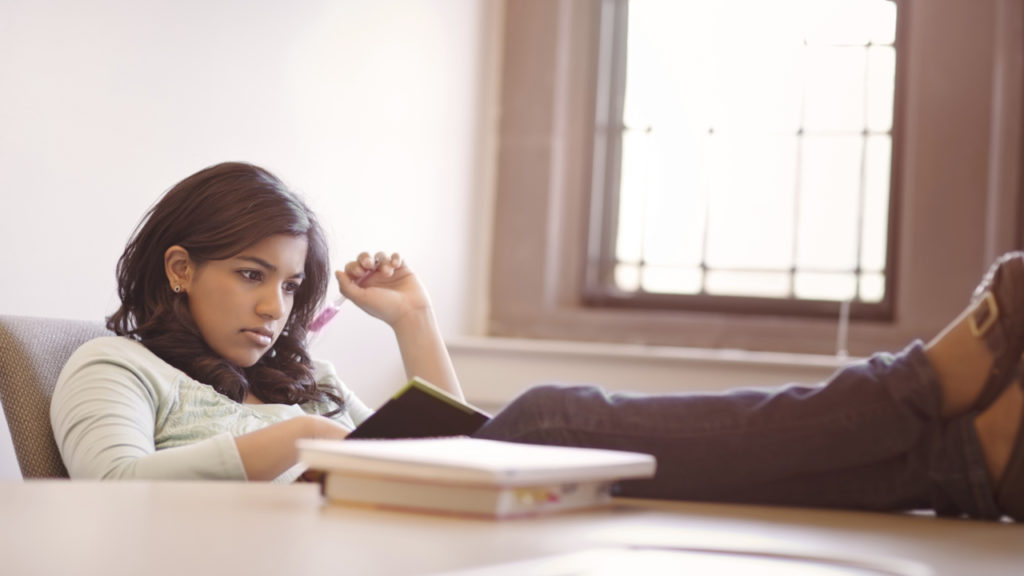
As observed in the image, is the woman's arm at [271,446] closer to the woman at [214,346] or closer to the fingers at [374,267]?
the woman at [214,346]

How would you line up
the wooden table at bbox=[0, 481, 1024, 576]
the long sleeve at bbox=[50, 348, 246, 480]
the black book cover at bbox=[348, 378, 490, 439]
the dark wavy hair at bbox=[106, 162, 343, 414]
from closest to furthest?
the wooden table at bbox=[0, 481, 1024, 576] < the black book cover at bbox=[348, 378, 490, 439] < the long sleeve at bbox=[50, 348, 246, 480] < the dark wavy hair at bbox=[106, 162, 343, 414]

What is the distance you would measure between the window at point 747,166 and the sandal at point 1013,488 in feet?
6.19

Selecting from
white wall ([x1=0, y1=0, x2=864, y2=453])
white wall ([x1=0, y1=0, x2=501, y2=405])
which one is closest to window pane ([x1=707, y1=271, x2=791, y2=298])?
white wall ([x1=0, y1=0, x2=864, y2=453])

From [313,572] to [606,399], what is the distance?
0.66 meters

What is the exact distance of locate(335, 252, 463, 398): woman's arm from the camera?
6.80 ft

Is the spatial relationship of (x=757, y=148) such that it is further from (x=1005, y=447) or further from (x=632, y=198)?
(x=1005, y=447)

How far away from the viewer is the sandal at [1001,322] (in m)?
1.27

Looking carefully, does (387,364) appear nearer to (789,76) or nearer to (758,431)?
(789,76)

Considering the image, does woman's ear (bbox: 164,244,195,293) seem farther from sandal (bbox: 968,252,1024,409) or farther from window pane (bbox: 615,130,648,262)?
window pane (bbox: 615,130,648,262)

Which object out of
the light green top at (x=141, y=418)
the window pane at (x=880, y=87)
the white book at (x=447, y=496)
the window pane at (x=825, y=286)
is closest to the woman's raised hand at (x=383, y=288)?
the light green top at (x=141, y=418)

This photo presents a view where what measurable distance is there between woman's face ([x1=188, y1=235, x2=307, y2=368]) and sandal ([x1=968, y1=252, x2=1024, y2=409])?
987 millimetres

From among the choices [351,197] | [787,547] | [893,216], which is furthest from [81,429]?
[893,216]

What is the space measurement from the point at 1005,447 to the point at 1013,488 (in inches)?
1.8

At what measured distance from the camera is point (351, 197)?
2.80 metres
